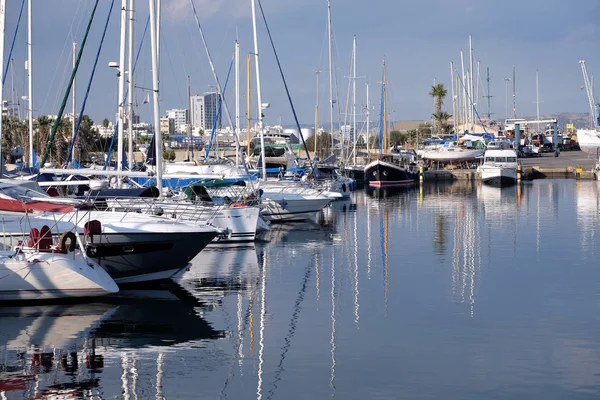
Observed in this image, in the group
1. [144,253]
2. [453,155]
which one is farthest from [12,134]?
[144,253]

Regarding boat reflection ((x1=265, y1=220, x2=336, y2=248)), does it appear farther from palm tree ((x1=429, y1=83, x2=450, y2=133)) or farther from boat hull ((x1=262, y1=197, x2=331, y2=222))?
palm tree ((x1=429, y1=83, x2=450, y2=133))

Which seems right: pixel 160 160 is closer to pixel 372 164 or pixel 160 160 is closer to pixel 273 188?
pixel 273 188

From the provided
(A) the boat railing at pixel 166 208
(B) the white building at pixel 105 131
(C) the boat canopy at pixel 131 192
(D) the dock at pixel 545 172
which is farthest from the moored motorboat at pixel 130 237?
(B) the white building at pixel 105 131

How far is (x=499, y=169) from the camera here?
7631 cm

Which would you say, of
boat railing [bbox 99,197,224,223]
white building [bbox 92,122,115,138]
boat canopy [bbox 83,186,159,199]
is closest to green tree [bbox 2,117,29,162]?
white building [bbox 92,122,115,138]

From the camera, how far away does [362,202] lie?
59250 millimetres

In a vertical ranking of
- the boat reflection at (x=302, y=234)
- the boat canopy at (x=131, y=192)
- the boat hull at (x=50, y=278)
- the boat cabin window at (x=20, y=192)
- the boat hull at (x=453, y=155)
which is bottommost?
the boat reflection at (x=302, y=234)

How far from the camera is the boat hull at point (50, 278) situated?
1931 centimetres

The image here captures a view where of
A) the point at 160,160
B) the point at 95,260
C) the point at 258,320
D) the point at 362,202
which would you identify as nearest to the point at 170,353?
the point at 258,320

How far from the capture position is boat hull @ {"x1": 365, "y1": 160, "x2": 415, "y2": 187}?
76.9 metres

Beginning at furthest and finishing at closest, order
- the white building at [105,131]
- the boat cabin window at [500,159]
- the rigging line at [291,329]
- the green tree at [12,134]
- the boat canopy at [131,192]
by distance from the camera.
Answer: the white building at [105,131] < the boat cabin window at [500,159] < the green tree at [12,134] < the boat canopy at [131,192] < the rigging line at [291,329]

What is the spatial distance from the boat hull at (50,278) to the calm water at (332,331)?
1.34ft

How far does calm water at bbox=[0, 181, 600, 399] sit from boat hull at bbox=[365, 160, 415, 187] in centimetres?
4456

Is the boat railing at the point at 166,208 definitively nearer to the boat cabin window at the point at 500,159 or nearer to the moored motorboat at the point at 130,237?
the moored motorboat at the point at 130,237
